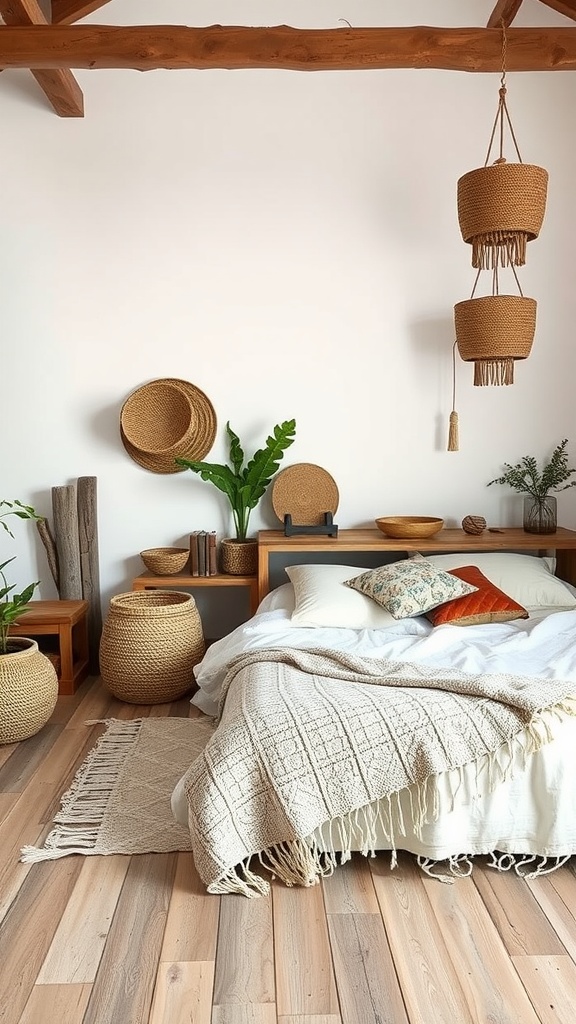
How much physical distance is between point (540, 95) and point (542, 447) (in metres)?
1.59

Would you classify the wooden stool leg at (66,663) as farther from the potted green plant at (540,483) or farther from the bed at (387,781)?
the potted green plant at (540,483)

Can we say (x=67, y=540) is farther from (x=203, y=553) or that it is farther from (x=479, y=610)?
(x=479, y=610)

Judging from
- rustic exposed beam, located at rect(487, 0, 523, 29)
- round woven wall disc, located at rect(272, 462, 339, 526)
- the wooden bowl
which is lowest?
the wooden bowl

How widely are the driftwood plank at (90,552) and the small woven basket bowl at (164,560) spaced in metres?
0.25

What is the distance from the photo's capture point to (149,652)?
365 centimetres

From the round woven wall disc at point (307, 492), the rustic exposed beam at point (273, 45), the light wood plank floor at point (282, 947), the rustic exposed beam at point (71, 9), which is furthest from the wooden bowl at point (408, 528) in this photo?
the rustic exposed beam at point (71, 9)

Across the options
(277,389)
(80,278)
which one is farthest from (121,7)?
(277,389)

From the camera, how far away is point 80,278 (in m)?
4.17

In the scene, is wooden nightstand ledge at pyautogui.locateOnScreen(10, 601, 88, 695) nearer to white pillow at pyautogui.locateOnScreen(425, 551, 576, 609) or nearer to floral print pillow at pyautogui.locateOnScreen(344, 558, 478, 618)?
floral print pillow at pyautogui.locateOnScreen(344, 558, 478, 618)

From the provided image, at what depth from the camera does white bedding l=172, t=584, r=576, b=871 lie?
2350 mm

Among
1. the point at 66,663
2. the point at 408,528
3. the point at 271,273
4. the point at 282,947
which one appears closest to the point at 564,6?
the point at 271,273

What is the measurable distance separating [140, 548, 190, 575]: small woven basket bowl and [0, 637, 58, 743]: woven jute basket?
81 cm

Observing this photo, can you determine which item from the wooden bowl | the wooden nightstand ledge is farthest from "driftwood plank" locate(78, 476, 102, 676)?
the wooden bowl

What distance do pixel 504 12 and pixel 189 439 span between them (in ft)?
7.62
